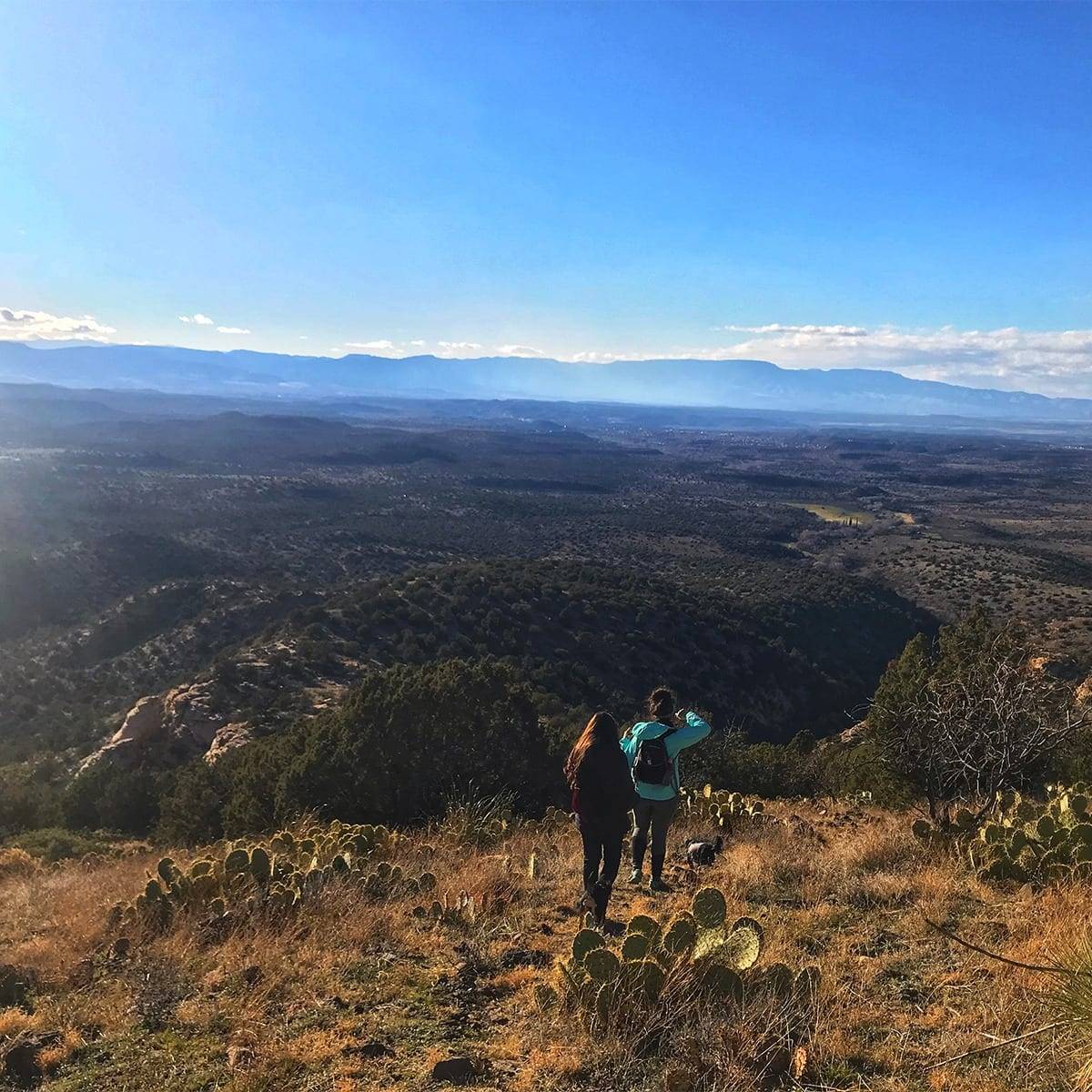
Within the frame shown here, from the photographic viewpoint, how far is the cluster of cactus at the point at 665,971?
329 cm

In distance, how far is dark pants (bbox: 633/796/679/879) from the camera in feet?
16.8

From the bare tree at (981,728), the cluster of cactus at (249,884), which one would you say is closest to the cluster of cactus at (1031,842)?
the bare tree at (981,728)

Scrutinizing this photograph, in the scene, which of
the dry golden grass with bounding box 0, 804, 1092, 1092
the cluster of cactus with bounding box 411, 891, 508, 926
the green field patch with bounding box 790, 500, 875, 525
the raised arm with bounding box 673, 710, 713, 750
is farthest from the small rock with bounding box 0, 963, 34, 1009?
the green field patch with bounding box 790, 500, 875, 525

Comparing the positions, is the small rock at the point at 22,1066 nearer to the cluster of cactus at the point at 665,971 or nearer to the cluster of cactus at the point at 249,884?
the cluster of cactus at the point at 249,884

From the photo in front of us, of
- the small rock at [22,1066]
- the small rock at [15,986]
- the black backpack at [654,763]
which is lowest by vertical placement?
the small rock at [15,986]

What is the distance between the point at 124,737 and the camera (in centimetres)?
1931

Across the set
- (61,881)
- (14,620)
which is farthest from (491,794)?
(14,620)

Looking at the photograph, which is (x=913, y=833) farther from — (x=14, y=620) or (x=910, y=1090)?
(x=14, y=620)

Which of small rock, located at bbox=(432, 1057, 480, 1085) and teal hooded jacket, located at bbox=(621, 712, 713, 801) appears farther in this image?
teal hooded jacket, located at bbox=(621, 712, 713, 801)

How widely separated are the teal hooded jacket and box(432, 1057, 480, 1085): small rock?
2.20 m

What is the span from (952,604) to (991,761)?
4171 cm

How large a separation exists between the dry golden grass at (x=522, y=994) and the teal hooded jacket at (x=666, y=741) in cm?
78

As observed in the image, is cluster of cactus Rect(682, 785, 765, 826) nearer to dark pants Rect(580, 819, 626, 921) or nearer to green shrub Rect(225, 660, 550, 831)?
green shrub Rect(225, 660, 550, 831)

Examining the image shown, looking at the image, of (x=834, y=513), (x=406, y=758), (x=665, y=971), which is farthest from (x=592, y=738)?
(x=834, y=513)
